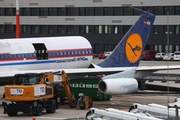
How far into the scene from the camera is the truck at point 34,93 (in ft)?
109

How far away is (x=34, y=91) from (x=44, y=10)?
280ft

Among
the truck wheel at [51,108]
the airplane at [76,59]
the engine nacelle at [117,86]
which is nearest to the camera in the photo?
the truck wheel at [51,108]

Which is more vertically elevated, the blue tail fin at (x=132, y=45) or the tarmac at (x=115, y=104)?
the blue tail fin at (x=132, y=45)

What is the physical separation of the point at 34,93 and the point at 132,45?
46.4 feet

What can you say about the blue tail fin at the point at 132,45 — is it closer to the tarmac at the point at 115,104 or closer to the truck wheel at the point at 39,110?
the tarmac at the point at 115,104

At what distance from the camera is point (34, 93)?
33.3 m

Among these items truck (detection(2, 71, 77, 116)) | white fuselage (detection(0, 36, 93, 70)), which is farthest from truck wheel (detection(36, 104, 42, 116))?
white fuselage (detection(0, 36, 93, 70))

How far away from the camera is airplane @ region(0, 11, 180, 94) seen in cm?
3912

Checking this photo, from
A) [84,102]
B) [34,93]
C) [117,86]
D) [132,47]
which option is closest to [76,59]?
[132,47]

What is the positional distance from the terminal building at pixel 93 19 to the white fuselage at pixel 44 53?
64440mm

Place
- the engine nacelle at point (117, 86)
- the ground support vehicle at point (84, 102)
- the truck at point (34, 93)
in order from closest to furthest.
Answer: the truck at point (34, 93) → the ground support vehicle at point (84, 102) → the engine nacelle at point (117, 86)

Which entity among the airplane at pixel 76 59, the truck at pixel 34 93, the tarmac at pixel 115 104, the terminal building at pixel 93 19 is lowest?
the tarmac at pixel 115 104

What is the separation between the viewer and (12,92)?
33.7 metres

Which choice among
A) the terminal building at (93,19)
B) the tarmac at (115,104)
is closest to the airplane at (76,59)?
the tarmac at (115,104)
